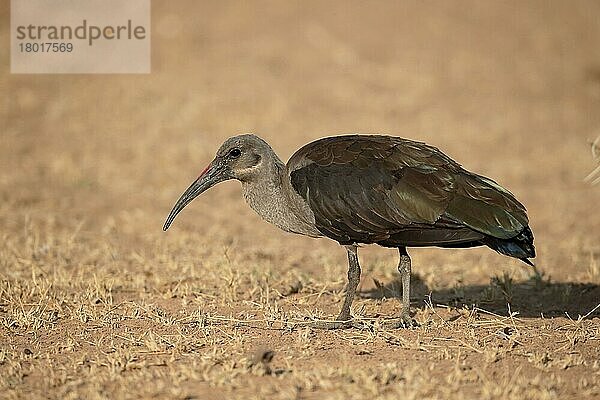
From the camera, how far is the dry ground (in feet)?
17.0

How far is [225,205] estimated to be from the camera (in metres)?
11.0

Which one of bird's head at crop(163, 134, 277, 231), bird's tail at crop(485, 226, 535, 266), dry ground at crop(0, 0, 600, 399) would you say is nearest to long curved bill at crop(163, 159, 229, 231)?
bird's head at crop(163, 134, 277, 231)

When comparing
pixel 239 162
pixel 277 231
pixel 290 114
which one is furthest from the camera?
pixel 290 114

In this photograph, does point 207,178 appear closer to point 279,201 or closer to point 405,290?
point 279,201

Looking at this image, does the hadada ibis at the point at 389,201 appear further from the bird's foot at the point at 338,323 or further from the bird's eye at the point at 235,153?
the bird's eye at the point at 235,153

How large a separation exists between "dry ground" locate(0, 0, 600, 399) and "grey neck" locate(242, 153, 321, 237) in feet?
2.03

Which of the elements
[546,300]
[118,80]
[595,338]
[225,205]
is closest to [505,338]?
[595,338]

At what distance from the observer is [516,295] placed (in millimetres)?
7336

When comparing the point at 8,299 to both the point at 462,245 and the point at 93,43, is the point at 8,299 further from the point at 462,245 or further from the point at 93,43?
the point at 93,43

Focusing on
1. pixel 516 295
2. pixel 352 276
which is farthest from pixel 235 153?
pixel 516 295

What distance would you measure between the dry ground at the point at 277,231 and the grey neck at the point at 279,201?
618mm

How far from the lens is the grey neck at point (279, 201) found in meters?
6.14

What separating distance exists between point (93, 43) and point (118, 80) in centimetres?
71

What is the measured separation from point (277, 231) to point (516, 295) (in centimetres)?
337
